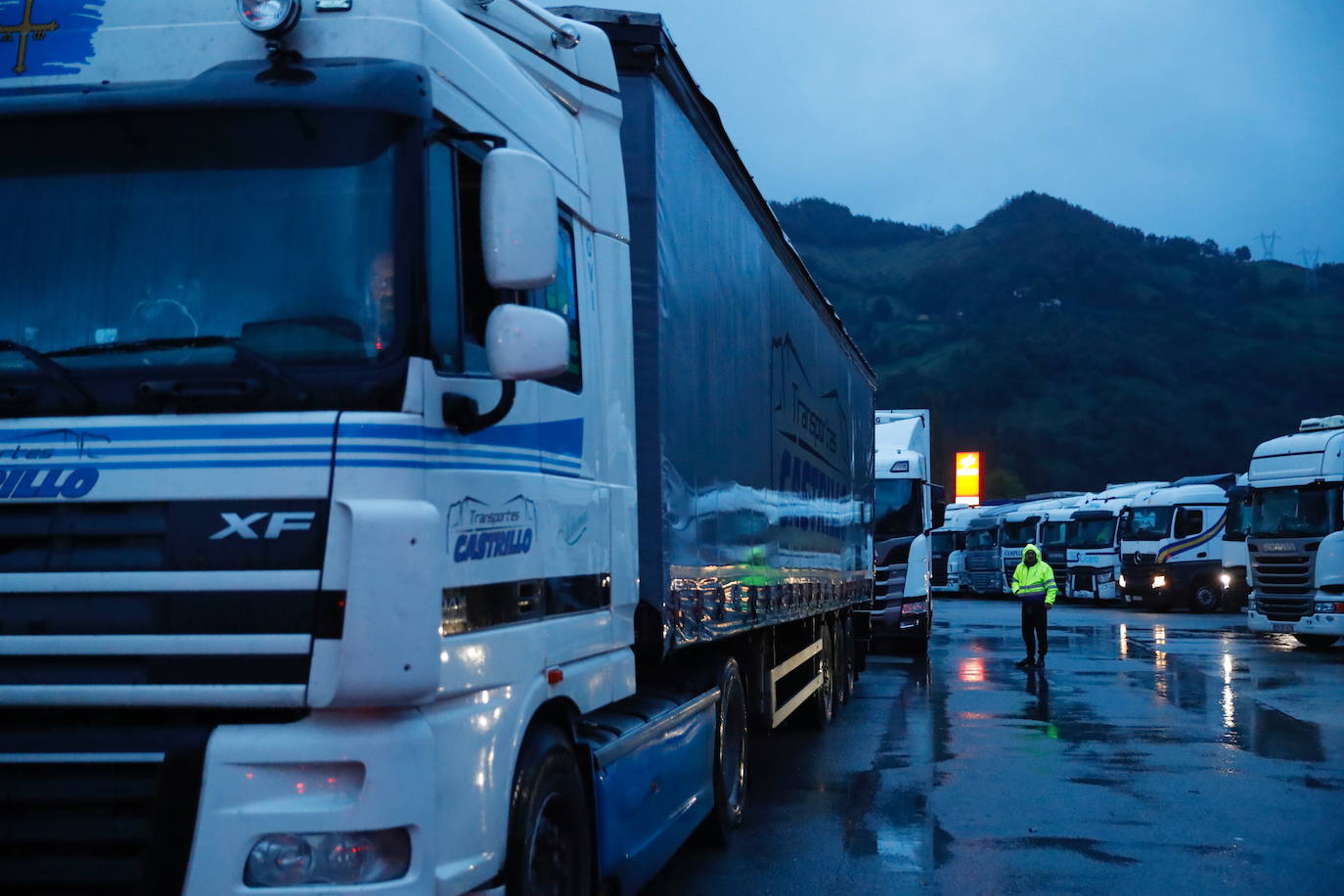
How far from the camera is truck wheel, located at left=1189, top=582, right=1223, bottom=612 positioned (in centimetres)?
4284

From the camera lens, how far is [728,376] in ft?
27.3

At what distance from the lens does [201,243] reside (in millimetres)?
4094

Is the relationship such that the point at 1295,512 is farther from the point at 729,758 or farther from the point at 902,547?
the point at 729,758

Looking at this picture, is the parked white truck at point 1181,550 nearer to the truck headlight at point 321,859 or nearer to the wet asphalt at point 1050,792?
the wet asphalt at point 1050,792

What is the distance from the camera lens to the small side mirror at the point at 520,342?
4.20 m

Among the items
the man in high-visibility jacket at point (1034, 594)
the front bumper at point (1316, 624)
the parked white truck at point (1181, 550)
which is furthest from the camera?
the parked white truck at point (1181, 550)

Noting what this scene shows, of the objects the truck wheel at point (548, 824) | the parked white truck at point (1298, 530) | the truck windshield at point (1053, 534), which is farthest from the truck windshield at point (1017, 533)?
the truck wheel at point (548, 824)

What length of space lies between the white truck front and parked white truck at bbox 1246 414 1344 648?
23.7 meters

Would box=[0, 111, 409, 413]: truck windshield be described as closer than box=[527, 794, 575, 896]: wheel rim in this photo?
Yes

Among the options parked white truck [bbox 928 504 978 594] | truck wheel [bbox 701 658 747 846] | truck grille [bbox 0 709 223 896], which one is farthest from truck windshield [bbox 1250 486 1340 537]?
parked white truck [bbox 928 504 978 594]

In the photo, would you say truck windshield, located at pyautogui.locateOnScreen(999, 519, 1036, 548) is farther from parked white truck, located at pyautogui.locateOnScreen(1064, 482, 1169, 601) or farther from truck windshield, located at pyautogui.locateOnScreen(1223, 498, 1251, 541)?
truck windshield, located at pyautogui.locateOnScreen(1223, 498, 1251, 541)

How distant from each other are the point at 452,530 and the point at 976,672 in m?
17.5

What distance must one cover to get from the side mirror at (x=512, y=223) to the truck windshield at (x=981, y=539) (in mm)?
52749

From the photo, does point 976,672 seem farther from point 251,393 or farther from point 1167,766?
point 251,393
